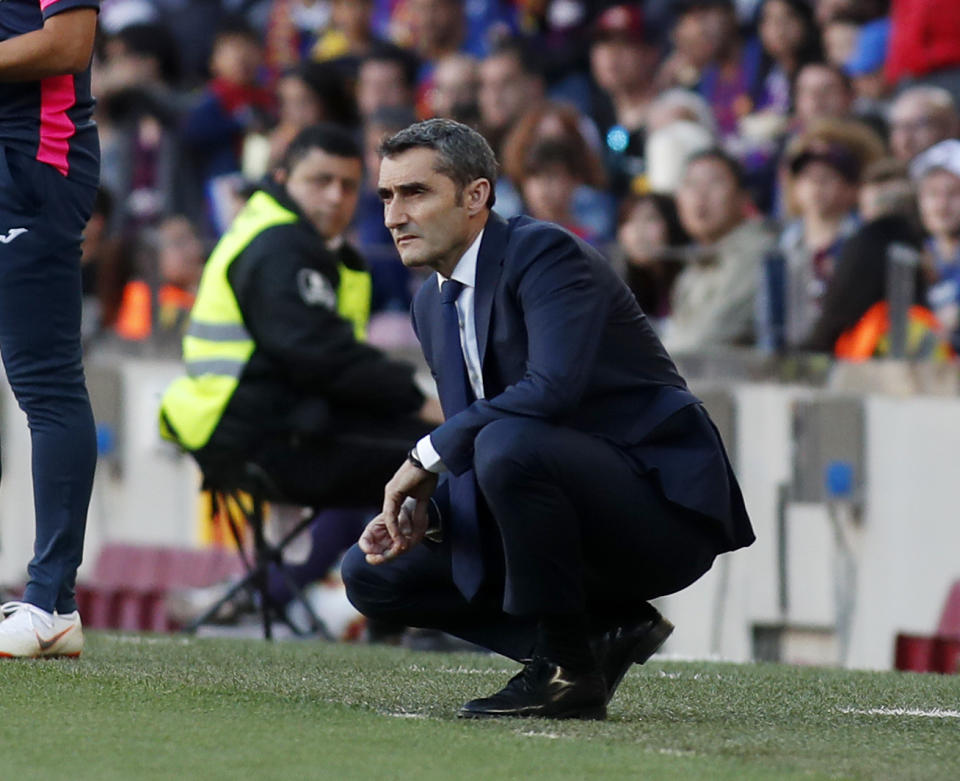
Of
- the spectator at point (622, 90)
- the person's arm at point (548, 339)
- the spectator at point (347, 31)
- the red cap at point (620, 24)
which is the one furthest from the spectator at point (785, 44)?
the person's arm at point (548, 339)

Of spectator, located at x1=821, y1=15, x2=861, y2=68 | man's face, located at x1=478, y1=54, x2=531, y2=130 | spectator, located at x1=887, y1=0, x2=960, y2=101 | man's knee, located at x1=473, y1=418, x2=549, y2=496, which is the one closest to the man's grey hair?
man's knee, located at x1=473, y1=418, x2=549, y2=496

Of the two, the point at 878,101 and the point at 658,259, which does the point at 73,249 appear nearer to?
the point at 658,259

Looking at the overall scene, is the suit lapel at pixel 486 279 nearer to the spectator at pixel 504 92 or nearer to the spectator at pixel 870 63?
the spectator at pixel 870 63

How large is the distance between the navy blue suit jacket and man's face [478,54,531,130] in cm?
718

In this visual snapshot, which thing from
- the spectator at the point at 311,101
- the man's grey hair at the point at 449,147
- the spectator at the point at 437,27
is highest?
the spectator at the point at 437,27

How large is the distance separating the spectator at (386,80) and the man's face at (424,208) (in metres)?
7.93

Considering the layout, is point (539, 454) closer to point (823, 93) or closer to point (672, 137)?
point (823, 93)

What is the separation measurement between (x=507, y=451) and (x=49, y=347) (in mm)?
1486

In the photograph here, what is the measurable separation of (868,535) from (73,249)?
436cm

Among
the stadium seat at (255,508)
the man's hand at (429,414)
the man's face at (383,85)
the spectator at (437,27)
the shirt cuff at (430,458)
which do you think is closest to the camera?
the shirt cuff at (430,458)

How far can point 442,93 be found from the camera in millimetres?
12820

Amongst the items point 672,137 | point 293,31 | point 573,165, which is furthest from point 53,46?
point 293,31

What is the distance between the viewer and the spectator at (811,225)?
959cm

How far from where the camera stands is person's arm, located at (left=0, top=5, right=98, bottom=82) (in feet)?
18.0
